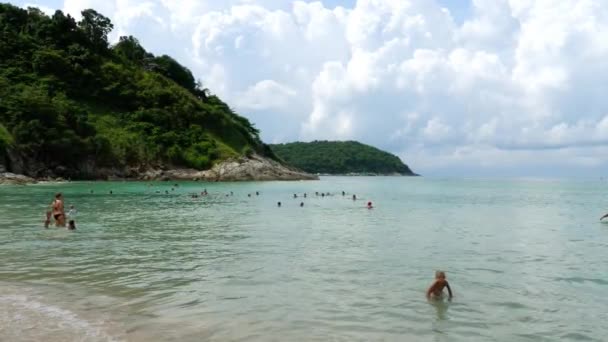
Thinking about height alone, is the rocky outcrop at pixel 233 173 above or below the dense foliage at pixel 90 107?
below

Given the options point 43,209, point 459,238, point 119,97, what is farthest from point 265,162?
point 459,238

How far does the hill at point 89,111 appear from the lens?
107188 mm

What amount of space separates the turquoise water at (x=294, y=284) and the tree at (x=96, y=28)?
137605 mm

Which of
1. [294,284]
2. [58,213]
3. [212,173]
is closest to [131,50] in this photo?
[212,173]

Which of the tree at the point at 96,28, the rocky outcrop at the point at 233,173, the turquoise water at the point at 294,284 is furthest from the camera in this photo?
the tree at the point at 96,28

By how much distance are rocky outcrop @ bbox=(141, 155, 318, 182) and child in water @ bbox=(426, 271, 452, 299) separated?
11527 cm

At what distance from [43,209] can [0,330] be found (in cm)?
3699

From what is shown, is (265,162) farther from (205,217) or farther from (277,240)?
(277,240)

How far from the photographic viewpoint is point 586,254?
2420 cm

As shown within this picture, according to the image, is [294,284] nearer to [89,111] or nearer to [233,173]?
[233,173]

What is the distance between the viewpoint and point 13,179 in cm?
9156

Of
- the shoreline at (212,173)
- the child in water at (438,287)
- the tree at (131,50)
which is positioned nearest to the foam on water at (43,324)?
the child in water at (438,287)

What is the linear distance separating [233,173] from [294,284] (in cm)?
11760

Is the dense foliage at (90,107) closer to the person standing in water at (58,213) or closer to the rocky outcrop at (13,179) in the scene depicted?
the rocky outcrop at (13,179)
